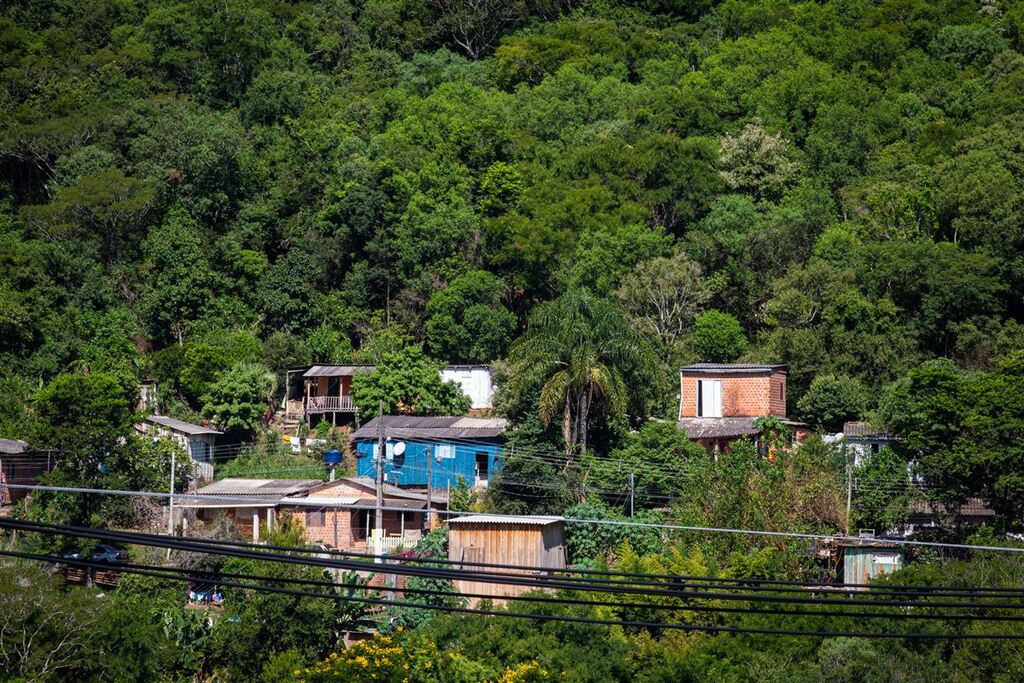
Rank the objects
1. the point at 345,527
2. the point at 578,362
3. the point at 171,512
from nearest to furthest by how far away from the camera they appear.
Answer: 1. the point at 171,512
2. the point at 578,362
3. the point at 345,527

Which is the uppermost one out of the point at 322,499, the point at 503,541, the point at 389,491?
the point at 389,491

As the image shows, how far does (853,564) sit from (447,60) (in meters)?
40.4

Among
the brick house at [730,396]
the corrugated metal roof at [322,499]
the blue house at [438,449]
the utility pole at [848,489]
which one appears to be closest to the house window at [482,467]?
the blue house at [438,449]

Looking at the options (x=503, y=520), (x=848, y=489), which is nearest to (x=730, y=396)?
(x=848, y=489)

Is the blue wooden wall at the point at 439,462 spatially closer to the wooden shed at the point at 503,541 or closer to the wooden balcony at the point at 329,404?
the wooden balcony at the point at 329,404

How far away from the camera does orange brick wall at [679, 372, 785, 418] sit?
39.5 m

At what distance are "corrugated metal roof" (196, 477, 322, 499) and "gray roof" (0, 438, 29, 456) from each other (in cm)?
474

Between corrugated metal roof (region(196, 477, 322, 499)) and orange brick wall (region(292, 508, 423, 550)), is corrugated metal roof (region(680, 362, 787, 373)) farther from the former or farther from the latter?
corrugated metal roof (region(196, 477, 322, 499))

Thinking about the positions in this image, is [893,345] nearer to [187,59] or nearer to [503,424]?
[503,424]

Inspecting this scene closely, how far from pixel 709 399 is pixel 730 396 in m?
0.61

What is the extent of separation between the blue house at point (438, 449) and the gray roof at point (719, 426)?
16.4ft

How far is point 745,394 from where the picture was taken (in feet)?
130

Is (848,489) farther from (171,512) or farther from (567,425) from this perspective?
(171,512)

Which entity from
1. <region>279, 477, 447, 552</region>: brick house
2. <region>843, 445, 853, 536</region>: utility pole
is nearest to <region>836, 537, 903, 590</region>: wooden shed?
<region>843, 445, 853, 536</region>: utility pole
